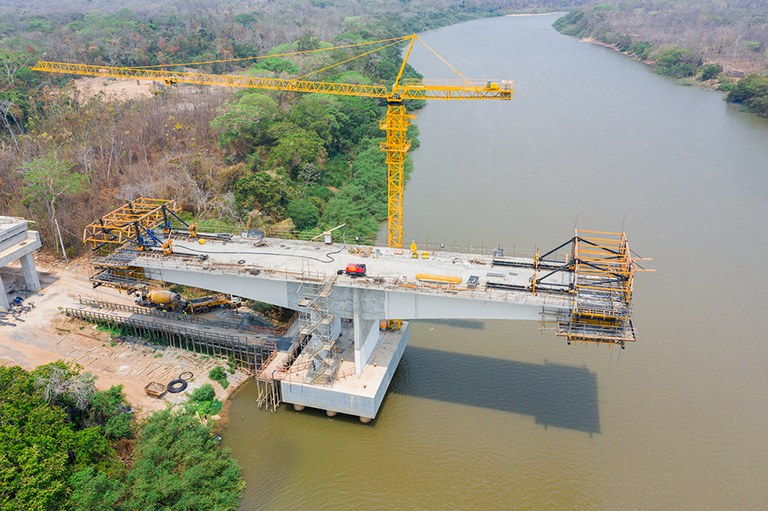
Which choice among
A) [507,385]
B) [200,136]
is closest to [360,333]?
[507,385]

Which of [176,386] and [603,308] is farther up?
[603,308]

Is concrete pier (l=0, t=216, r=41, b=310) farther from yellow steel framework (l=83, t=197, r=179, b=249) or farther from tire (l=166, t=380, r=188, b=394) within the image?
tire (l=166, t=380, r=188, b=394)

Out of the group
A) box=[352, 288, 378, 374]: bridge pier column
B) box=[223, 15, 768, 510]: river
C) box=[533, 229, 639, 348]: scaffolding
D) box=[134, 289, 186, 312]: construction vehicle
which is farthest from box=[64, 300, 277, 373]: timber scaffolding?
box=[533, 229, 639, 348]: scaffolding

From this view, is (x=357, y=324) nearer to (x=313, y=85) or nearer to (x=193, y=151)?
(x=193, y=151)

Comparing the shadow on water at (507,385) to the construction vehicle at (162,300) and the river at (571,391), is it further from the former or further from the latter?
the construction vehicle at (162,300)

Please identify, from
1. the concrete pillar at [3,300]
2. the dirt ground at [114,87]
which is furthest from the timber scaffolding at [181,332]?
the dirt ground at [114,87]

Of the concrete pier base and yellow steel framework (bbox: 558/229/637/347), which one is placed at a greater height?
yellow steel framework (bbox: 558/229/637/347)
